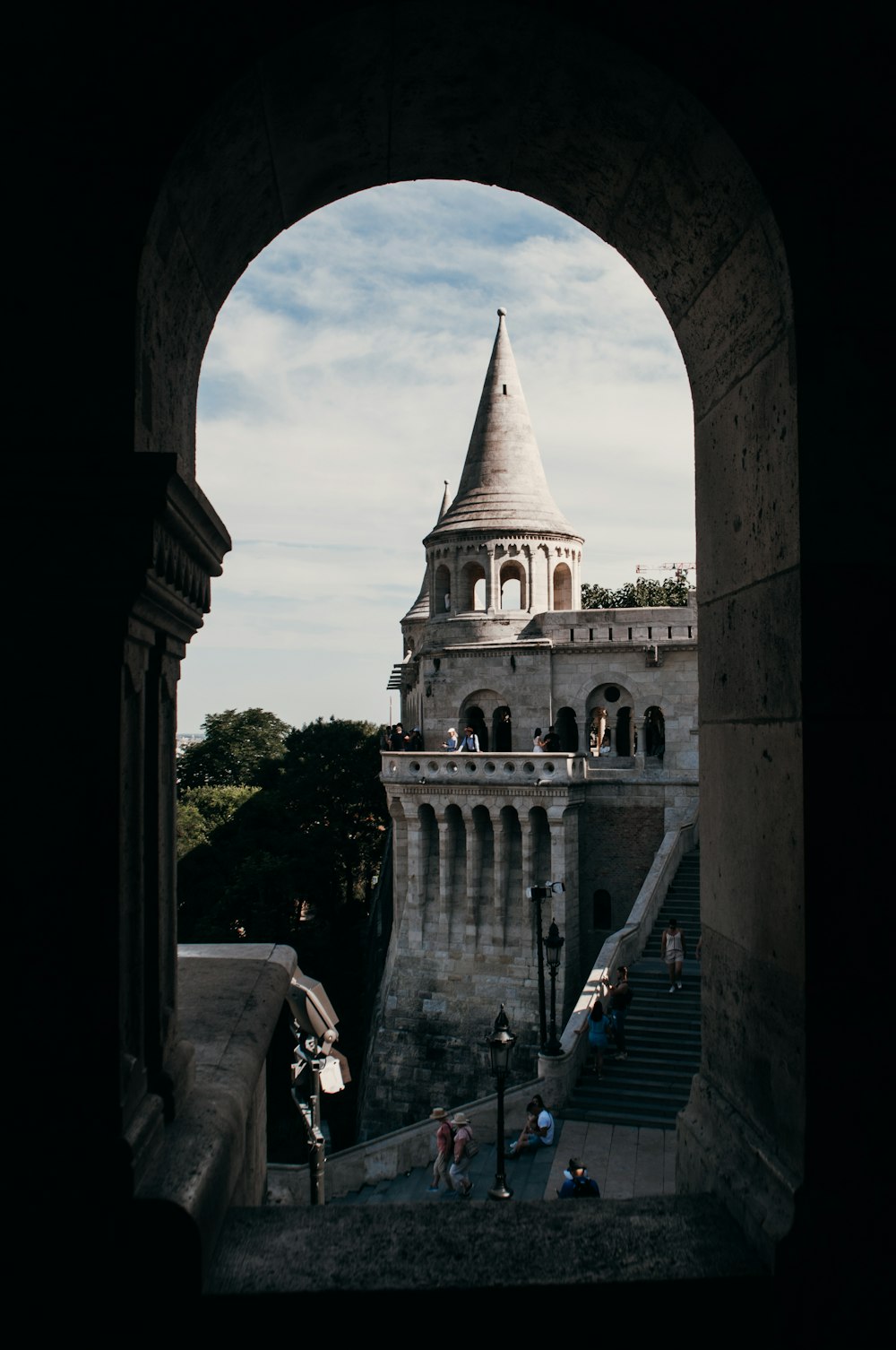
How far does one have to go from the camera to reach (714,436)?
3270 mm

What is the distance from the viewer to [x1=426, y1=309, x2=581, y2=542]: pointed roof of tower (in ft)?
107

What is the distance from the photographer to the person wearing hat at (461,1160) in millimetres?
14461

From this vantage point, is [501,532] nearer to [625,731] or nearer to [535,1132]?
[625,731]

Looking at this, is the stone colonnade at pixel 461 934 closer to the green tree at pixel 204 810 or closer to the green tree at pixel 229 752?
the green tree at pixel 204 810

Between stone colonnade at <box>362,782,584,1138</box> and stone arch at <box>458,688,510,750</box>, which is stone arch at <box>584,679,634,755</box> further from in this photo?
stone colonnade at <box>362,782,584,1138</box>

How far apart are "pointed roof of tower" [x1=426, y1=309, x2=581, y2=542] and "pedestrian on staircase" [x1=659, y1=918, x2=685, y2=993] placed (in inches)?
612

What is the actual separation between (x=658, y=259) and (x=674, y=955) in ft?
59.4

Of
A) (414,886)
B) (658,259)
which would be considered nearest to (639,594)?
(414,886)

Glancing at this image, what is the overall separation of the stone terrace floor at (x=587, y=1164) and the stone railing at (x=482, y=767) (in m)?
12.0

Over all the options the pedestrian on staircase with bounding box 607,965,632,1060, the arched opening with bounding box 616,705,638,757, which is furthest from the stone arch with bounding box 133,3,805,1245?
the arched opening with bounding box 616,705,638,757

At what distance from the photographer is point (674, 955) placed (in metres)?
19.9

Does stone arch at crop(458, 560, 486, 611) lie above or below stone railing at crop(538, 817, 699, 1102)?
above

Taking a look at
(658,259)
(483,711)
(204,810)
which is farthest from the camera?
(204,810)

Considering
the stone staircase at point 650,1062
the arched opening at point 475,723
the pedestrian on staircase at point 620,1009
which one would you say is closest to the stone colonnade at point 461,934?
the arched opening at point 475,723
